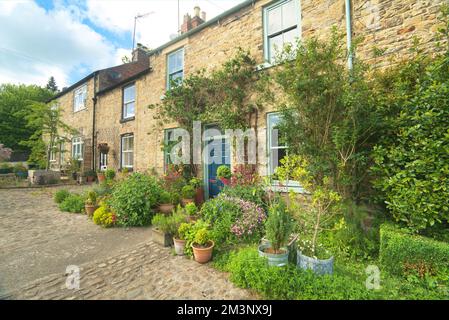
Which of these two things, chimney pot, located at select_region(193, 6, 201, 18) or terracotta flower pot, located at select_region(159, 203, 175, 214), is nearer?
terracotta flower pot, located at select_region(159, 203, 175, 214)

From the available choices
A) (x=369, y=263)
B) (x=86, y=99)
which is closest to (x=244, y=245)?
(x=369, y=263)

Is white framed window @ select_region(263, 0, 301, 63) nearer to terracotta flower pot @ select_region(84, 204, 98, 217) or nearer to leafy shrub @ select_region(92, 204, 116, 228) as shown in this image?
leafy shrub @ select_region(92, 204, 116, 228)

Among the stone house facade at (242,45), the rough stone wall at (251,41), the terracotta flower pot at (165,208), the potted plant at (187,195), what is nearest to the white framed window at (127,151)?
the stone house facade at (242,45)

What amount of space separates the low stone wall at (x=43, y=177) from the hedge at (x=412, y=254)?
16.8m

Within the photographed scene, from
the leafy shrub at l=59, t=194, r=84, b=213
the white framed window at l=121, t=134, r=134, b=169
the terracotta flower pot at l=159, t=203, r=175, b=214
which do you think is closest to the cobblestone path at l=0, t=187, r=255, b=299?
the terracotta flower pot at l=159, t=203, r=175, b=214

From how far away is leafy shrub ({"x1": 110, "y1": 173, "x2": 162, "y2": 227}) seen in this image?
5.55 metres

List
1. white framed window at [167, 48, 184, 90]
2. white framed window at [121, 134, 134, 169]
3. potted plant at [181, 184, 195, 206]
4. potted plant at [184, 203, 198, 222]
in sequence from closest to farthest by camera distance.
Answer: potted plant at [184, 203, 198, 222] → potted plant at [181, 184, 195, 206] → white framed window at [167, 48, 184, 90] → white framed window at [121, 134, 134, 169]

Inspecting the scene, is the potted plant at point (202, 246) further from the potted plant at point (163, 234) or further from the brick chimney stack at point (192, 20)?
the brick chimney stack at point (192, 20)

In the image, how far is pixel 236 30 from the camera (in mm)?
6996

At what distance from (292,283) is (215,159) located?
527 cm

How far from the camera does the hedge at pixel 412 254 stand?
2.96 metres

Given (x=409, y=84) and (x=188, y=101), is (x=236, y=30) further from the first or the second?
(x=409, y=84)

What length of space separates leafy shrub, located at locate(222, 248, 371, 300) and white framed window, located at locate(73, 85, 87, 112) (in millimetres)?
16702

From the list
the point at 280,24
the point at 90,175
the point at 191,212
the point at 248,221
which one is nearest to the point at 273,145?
the point at 248,221
